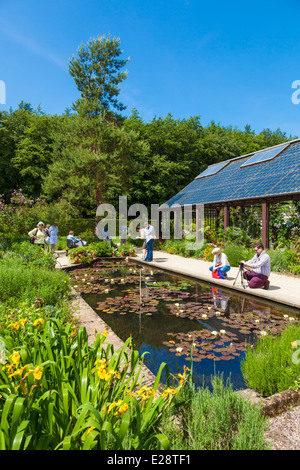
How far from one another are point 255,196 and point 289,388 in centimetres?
1085

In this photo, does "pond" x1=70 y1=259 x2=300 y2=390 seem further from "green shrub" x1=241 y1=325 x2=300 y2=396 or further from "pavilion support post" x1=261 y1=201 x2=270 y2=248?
"pavilion support post" x1=261 y1=201 x2=270 y2=248

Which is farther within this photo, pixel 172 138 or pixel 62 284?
pixel 172 138

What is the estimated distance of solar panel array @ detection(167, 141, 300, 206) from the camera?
12.2 m

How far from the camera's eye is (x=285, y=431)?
2281 mm

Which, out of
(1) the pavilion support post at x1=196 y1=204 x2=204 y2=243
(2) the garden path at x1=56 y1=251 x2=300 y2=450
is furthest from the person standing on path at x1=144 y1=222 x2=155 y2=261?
(1) the pavilion support post at x1=196 y1=204 x2=204 y2=243

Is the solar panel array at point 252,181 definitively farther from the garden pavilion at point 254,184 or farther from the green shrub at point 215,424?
the green shrub at point 215,424

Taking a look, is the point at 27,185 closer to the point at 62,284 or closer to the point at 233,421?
the point at 62,284

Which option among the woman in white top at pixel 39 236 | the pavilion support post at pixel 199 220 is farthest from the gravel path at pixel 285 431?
the pavilion support post at pixel 199 220

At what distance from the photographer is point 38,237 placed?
1120 cm

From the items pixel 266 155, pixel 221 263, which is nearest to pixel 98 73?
pixel 266 155

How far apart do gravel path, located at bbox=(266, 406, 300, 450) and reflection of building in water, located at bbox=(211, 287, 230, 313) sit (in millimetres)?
3674

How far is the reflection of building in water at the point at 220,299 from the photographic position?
253 inches

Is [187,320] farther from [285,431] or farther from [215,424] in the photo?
[215,424]
